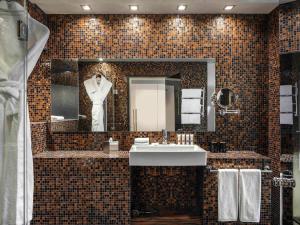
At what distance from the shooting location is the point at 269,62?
156 inches

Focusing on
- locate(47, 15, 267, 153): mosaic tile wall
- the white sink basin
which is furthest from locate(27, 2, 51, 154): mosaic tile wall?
the white sink basin

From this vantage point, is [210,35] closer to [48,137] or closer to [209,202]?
[209,202]

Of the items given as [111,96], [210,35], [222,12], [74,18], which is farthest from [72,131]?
[222,12]

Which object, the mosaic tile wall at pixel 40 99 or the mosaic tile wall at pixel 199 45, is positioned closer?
the mosaic tile wall at pixel 40 99

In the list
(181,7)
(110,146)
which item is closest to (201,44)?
(181,7)

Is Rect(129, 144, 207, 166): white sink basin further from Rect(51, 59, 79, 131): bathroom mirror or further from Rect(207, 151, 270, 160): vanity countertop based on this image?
Rect(51, 59, 79, 131): bathroom mirror

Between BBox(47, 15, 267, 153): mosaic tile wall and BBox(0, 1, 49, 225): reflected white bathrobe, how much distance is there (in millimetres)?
2540

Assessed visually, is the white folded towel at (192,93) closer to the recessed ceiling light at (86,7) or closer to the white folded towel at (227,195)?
the white folded towel at (227,195)

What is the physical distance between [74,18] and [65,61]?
566 mm

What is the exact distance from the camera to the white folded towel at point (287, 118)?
135 inches

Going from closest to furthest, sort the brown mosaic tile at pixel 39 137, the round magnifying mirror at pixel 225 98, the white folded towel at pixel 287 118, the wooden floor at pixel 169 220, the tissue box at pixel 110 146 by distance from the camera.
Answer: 1. the white folded towel at pixel 287 118
2. the brown mosaic tile at pixel 39 137
3. the wooden floor at pixel 169 220
4. the tissue box at pixel 110 146
5. the round magnifying mirror at pixel 225 98

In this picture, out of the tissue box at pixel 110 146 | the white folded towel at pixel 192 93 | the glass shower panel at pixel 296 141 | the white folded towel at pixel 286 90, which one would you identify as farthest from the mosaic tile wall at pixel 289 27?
the tissue box at pixel 110 146

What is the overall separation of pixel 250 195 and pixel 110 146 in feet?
5.62

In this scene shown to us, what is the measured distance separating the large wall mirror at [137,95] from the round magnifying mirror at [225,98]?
11cm
